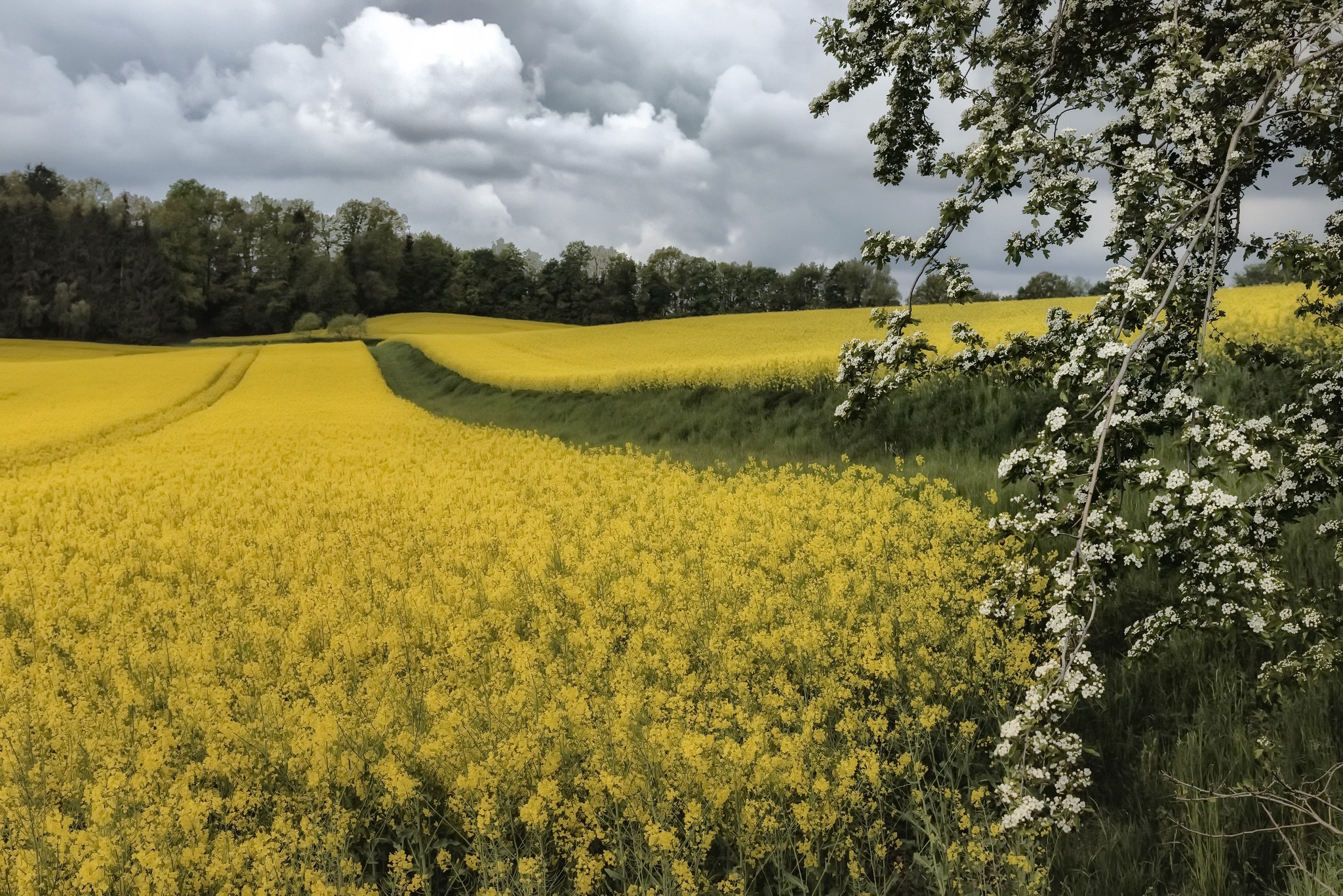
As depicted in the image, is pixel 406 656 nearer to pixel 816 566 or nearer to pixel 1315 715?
pixel 816 566

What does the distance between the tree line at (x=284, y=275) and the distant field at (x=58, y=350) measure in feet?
14.4

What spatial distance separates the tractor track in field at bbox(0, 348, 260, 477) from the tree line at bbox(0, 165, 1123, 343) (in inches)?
1780

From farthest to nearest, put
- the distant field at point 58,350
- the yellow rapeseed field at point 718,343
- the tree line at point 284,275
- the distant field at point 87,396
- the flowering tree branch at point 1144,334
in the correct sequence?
the tree line at point 284,275, the distant field at point 58,350, the distant field at point 87,396, the yellow rapeseed field at point 718,343, the flowering tree branch at point 1144,334

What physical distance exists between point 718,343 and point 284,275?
63.8 m

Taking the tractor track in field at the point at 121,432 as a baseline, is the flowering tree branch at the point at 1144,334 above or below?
above

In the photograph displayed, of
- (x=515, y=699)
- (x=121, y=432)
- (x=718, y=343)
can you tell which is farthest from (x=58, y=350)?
(x=515, y=699)

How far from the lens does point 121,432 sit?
21.2m

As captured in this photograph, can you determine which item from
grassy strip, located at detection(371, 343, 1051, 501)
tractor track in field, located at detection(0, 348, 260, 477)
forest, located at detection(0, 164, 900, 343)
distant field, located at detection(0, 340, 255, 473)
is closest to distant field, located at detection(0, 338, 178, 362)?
forest, located at detection(0, 164, 900, 343)

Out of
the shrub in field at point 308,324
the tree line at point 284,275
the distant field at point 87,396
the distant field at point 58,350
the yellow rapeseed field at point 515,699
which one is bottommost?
the yellow rapeseed field at point 515,699

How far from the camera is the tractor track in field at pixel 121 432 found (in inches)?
659

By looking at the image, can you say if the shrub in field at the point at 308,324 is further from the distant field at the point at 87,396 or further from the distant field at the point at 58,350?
the distant field at the point at 87,396

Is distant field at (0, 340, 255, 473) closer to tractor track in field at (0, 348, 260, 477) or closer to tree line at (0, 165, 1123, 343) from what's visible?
tractor track in field at (0, 348, 260, 477)

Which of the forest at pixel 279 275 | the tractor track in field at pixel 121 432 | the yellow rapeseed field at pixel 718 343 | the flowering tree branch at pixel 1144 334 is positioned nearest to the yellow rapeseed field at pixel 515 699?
the flowering tree branch at pixel 1144 334

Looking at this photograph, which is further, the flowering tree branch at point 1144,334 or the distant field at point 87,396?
the distant field at point 87,396
